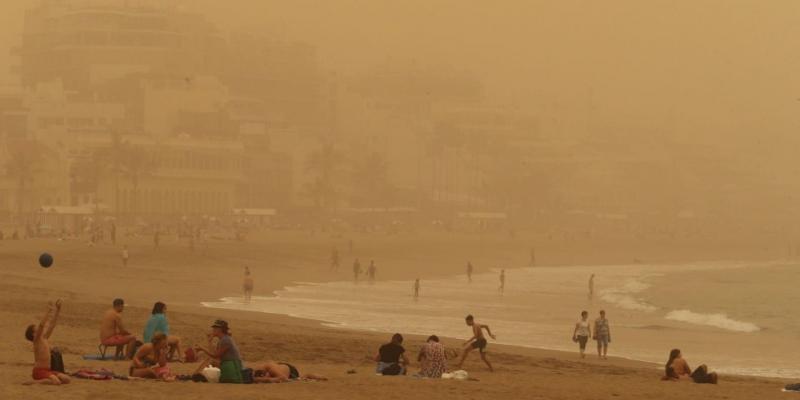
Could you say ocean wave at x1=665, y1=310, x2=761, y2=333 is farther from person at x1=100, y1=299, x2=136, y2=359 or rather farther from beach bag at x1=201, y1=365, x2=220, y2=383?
beach bag at x1=201, y1=365, x2=220, y2=383

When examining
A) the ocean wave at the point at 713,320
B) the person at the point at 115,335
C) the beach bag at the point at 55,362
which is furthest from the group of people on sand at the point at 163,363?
the ocean wave at the point at 713,320

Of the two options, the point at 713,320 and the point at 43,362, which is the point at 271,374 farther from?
the point at 713,320

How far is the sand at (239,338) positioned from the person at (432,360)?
53 cm

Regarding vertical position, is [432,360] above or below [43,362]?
above

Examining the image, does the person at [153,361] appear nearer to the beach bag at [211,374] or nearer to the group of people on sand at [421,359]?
the beach bag at [211,374]

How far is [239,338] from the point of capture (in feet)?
92.2

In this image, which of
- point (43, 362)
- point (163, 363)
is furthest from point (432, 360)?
point (43, 362)

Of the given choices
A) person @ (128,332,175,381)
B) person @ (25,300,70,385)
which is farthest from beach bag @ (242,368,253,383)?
person @ (25,300,70,385)

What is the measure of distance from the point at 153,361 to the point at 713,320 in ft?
104

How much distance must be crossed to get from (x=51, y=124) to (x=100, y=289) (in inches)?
2975

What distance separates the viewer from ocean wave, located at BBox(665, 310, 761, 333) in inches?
1800

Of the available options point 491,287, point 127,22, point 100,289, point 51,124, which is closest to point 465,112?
point 127,22

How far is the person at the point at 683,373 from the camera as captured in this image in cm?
2317

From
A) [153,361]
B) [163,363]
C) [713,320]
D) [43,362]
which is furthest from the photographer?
[713,320]
